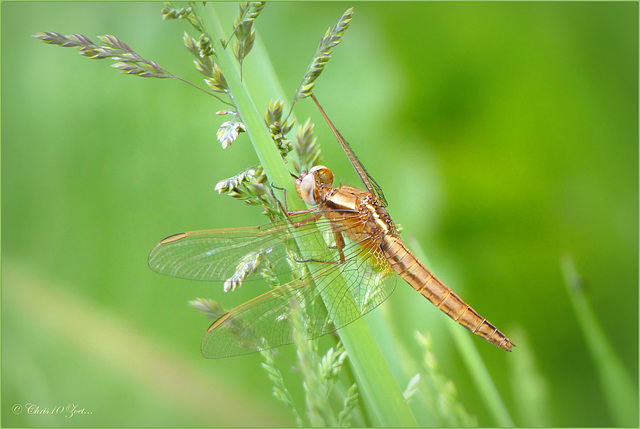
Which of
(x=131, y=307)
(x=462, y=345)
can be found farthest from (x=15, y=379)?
(x=462, y=345)

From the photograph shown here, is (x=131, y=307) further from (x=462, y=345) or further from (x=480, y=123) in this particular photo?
(x=480, y=123)

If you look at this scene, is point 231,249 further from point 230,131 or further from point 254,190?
point 230,131

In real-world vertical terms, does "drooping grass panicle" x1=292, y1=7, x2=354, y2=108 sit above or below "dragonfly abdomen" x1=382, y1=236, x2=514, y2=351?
above

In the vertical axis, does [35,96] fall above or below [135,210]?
above

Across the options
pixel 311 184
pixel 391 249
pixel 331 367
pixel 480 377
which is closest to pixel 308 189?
pixel 311 184

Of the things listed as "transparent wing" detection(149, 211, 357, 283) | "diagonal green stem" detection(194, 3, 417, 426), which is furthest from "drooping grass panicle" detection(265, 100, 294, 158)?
"transparent wing" detection(149, 211, 357, 283)

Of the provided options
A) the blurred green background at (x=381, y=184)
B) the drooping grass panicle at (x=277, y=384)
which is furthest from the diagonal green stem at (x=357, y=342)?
the blurred green background at (x=381, y=184)

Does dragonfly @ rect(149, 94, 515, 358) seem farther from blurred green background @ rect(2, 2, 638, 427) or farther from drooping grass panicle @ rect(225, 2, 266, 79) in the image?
blurred green background @ rect(2, 2, 638, 427)
